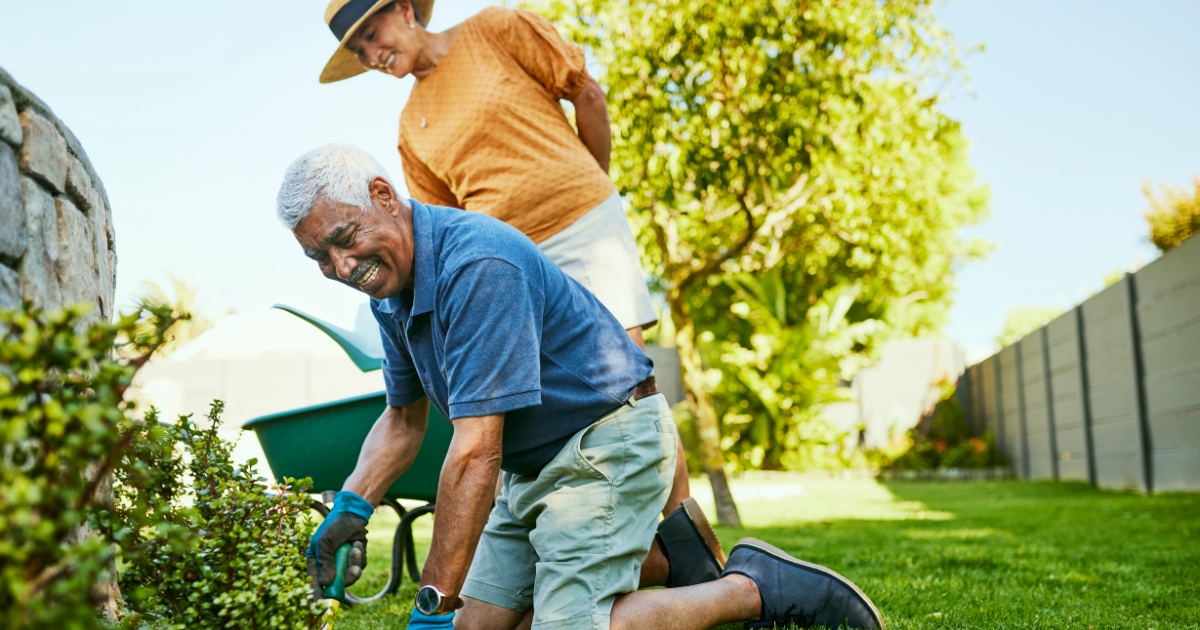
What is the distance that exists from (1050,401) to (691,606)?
840cm

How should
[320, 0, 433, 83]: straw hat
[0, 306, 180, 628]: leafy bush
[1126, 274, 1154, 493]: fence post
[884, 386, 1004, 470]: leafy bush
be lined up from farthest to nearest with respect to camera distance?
1. [884, 386, 1004, 470]: leafy bush
2. [1126, 274, 1154, 493]: fence post
3. [320, 0, 433, 83]: straw hat
4. [0, 306, 180, 628]: leafy bush

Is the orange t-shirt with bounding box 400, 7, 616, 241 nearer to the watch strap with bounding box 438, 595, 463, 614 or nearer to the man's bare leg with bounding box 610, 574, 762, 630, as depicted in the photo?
the man's bare leg with bounding box 610, 574, 762, 630

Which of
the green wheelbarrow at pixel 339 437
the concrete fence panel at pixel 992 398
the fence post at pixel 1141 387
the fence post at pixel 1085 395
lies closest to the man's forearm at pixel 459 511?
the green wheelbarrow at pixel 339 437

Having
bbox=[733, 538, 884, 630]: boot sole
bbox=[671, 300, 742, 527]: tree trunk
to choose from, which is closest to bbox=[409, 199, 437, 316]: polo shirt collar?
bbox=[733, 538, 884, 630]: boot sole

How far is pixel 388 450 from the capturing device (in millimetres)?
2199

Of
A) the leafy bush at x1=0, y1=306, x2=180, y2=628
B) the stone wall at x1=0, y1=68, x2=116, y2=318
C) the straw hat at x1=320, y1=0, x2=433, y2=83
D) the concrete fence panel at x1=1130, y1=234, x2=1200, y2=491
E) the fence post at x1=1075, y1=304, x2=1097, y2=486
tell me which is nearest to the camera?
the leafy bush at x1=0, y1=306, x2=180, y2=628

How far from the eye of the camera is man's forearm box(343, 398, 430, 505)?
2.13m

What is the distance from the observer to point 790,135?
4.99 metres

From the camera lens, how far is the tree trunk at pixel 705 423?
5090mm

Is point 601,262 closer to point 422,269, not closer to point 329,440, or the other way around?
point 422,269

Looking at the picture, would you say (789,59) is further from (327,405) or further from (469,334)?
(469,334)

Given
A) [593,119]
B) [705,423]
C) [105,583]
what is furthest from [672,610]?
[705,423]

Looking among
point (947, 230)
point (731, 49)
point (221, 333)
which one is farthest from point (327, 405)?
point (947, 230)

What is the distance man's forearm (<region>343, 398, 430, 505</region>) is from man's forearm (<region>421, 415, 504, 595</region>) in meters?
Answer: 0.54
